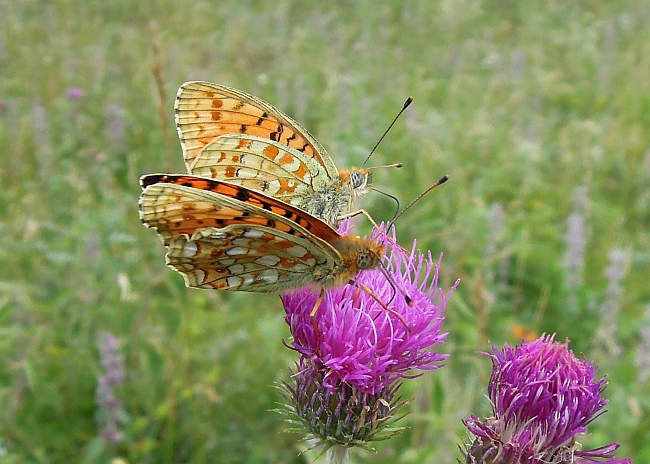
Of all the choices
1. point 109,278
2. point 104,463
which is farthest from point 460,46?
point 104,463

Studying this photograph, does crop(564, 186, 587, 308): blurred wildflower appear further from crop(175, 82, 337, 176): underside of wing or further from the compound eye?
crop(175, 82, 337, 176): underside of wing

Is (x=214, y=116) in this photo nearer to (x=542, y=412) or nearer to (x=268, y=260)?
(x=268, y=260)

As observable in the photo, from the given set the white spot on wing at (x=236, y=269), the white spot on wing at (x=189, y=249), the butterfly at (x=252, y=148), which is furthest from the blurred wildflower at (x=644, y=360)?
the white spot on wing at (x=189, y=249)

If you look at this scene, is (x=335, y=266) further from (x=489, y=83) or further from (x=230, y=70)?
(x=489, y=83)

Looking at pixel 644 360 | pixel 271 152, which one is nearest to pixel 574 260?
pixel 644 360

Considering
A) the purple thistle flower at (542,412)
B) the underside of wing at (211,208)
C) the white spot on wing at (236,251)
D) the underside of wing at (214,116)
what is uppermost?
the underside of wing at (214,116)

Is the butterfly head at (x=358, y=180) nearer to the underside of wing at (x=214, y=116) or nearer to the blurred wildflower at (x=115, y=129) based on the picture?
the underside of wing at (x=214, y=116)

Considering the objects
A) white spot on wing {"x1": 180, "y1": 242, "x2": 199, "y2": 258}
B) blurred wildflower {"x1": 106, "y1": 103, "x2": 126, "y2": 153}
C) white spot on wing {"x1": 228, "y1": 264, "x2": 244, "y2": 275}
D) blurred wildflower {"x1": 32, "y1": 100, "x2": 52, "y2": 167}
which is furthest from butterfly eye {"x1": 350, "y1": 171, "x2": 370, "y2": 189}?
blurred wildflower {"x1": 106, "y1": 103, "x2": 126, "y2": 153}
